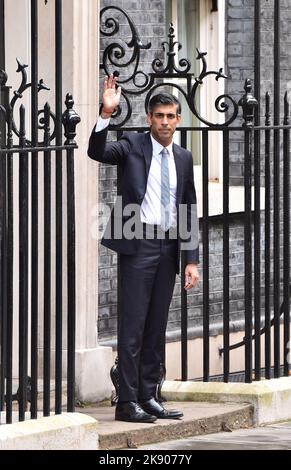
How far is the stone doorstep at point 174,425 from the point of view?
961cm

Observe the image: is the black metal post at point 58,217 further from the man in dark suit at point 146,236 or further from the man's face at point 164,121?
the man's face at point 164,121

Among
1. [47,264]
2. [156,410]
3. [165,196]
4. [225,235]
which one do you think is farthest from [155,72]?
Result: [156,410]

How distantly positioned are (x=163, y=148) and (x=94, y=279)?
147 centimetres

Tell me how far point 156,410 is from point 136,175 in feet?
4.39

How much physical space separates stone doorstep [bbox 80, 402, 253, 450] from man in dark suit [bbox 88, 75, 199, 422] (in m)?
0.10

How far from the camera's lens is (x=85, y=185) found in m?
11.0

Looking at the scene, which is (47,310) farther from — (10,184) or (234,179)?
(234,179)

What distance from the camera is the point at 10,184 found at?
8891 millimetres

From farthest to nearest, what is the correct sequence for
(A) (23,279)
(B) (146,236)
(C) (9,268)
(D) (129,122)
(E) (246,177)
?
(D) (129,122) < (E) (246,177) < (B) (146,236) < (A) (23,279) < (C) (9,268)

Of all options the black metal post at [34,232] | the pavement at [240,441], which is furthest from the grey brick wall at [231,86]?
the black metal post at [34,232]

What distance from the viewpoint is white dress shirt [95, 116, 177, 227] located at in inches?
388

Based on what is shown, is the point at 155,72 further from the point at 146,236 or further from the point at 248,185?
the point at 146,236

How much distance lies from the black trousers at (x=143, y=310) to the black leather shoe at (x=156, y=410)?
0.08 metres

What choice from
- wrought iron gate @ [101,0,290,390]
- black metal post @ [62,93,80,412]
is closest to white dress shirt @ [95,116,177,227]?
black metal post @ [62,93,80,412]
